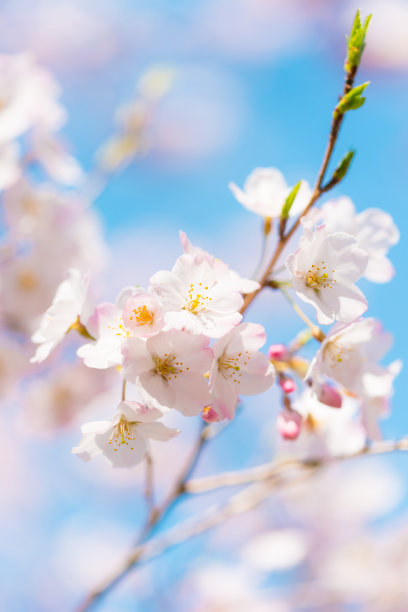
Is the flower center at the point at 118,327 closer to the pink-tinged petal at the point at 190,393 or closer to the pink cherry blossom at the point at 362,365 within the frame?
the pink-tinged petal at the point at 190,393

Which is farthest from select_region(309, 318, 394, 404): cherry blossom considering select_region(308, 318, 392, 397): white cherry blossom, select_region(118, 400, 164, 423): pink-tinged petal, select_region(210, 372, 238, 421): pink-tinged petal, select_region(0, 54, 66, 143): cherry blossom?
select_region(0, 54, 66, 143): cherry blossom

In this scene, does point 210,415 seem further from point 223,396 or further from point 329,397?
point 329,397

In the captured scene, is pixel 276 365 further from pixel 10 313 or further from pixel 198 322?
pixel 10 313

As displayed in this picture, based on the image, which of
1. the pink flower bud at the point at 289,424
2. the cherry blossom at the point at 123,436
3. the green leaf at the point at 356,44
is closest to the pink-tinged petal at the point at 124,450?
the cherry blossom at the point at 123,436

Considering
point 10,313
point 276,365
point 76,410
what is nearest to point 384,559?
point 76,410

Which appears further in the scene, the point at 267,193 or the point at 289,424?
the point at 267,193

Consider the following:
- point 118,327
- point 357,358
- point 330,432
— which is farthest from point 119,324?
point 330,432
